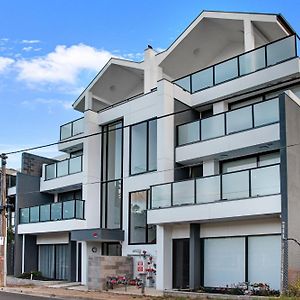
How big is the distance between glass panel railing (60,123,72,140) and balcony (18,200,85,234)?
491cm

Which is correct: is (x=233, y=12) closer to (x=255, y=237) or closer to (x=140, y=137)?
(x=140, y=137)

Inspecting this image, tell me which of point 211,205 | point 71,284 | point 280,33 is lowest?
point 71,284

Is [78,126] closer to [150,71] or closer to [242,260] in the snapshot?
[150,71]

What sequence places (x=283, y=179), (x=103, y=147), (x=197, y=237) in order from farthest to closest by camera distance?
(x=103, y=147) → (x=197, y=237) → (x=283, y=179)

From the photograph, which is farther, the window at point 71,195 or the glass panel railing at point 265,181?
the window at point 71,195

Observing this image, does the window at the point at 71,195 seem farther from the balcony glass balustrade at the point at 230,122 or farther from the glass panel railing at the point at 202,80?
the glass panel railing at the point at 202,80

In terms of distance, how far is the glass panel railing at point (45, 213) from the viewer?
28.4 meters

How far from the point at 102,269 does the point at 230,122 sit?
27.5 ft

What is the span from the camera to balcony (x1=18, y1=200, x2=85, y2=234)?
2634cm

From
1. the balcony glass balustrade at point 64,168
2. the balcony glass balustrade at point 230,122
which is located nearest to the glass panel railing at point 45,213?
the balcony glass balustrade at point 64,168

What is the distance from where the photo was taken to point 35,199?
32.3 m

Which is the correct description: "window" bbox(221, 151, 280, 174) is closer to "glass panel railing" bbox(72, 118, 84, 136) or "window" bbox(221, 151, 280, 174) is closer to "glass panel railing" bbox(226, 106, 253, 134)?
"glass panel railing" bbox(226, 106, 253, 134)

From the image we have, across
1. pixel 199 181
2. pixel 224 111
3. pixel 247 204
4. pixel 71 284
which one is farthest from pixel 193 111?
pixel 71 284

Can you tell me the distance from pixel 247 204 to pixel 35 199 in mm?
17397
